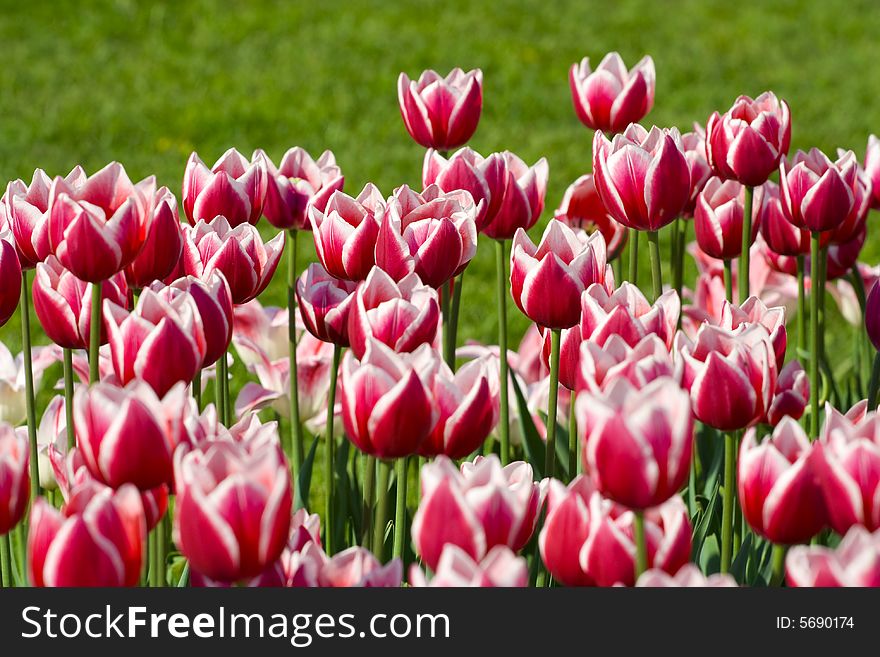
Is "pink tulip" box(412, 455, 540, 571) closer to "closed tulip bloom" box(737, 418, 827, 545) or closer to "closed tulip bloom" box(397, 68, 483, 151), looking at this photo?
"closed tulip bloom" box(737, 418, 827, 545)

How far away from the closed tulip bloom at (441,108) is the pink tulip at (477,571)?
121 cm

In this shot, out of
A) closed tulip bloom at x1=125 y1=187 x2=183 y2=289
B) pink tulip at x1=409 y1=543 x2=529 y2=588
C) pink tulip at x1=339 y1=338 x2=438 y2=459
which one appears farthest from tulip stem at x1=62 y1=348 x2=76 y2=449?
pink tulip at x1=409 y1=543 x2=529 y2=588

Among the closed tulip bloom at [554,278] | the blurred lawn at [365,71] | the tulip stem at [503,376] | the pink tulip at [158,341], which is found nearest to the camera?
the pink tulip at [158,341]

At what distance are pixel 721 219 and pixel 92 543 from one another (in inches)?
51.8

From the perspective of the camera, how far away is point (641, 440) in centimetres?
122

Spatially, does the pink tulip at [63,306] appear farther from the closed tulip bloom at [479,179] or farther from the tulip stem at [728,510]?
the tulip stem at [728,510]

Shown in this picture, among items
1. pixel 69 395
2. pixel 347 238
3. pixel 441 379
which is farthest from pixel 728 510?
pixel 69 395

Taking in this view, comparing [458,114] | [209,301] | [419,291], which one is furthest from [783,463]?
[458,114]

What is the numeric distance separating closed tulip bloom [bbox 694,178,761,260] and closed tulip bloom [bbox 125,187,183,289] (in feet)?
2.92

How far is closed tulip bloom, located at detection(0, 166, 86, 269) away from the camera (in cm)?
173

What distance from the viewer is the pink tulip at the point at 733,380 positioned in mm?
1512

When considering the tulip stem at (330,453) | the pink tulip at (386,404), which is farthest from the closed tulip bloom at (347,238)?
the pink tulip at (386,404)

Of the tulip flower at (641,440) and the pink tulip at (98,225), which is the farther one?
the pink tulip at (98,225)

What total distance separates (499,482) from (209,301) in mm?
483
